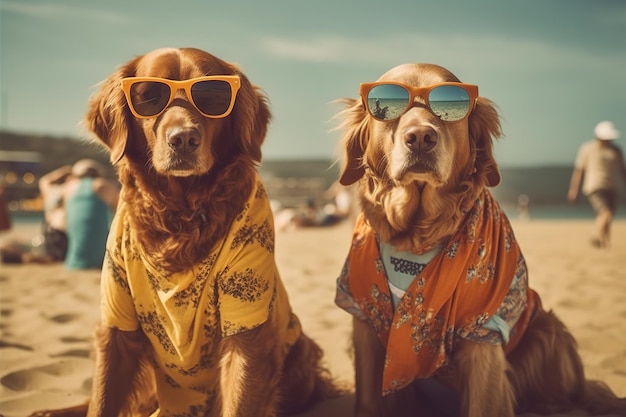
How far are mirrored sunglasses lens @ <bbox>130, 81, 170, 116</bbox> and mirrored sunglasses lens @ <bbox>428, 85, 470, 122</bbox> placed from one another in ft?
3.69

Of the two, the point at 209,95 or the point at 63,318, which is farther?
the point at 63,318

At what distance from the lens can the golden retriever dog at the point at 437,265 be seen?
92.6 inches

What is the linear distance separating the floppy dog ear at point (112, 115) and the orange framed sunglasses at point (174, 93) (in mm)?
78

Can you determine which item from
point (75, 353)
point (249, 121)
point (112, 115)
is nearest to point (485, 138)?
point (249, 121)

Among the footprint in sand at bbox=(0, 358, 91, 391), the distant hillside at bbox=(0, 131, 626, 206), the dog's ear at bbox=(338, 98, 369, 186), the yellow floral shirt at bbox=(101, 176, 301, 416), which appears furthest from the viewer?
the distant hillside at bbox=(0, 131, 626, 206)

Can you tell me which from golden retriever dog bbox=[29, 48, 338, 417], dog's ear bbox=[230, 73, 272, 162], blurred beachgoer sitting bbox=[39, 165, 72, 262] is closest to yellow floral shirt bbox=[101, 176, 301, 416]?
golden retriever dog bbox=[29, 48, 338, 417]

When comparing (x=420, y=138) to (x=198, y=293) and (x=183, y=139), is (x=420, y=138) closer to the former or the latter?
(x=183, y=139)

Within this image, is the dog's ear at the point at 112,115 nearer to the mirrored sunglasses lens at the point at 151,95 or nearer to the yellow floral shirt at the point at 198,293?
the mirrored sunglasses lens at the point at 151,95

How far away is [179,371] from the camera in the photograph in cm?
243

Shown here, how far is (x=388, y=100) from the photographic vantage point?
8.08ft

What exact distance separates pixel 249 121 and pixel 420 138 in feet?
2.41

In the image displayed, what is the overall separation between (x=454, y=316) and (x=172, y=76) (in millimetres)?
1547

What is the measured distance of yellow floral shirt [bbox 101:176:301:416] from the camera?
2221mm

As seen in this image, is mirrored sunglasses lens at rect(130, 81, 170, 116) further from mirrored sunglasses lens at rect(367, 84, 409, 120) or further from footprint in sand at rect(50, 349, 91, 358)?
footprint in sand at rect(50, 349, 91, 358)
